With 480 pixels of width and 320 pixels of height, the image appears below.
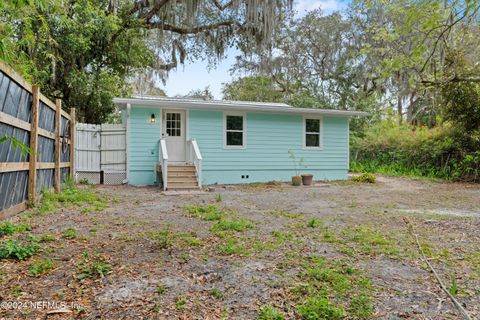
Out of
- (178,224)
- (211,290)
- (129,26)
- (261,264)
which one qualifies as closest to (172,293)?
(211,290)

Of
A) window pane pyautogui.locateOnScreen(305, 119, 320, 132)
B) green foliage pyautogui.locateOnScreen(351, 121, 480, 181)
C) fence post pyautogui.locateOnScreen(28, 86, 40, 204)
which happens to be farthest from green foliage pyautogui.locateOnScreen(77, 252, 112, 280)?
green foliage pyautogui.locateOnScreen(351, 121, 480, 181)

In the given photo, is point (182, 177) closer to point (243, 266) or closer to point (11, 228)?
point (11, 228)

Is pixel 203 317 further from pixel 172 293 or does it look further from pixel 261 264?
pixel 261 264

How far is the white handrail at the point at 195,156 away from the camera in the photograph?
9.20 m

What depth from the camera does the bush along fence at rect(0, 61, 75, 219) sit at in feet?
12.5

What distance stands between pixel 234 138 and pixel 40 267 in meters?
8.66

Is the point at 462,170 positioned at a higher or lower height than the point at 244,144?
lower

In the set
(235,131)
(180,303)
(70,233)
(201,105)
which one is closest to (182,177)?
(201,105)

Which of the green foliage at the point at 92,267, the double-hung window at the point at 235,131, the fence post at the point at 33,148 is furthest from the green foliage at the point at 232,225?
the double-hung window at the point at 235,131

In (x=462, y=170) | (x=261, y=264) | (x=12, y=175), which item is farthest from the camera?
(x=462, y=170)

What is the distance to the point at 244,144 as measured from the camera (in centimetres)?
1110

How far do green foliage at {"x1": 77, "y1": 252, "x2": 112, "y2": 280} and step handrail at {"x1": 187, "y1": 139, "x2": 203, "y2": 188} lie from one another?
19.9ft

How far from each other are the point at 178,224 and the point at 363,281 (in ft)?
8.89

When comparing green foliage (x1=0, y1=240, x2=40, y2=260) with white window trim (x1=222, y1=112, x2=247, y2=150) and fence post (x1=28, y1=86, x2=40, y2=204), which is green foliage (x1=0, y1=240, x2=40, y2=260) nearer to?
fence post (x1=28, y1=86, x2=40, y2=204)
